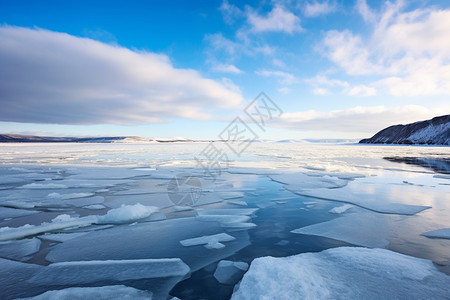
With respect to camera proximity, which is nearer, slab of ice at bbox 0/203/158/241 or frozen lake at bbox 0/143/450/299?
frozen lake at bbox 0/143/450/299

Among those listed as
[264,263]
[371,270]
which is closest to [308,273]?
[264,263]

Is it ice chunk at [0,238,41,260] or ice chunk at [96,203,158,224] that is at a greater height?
ice chunk at [96,203,158,224]

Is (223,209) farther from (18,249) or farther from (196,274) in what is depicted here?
(18,249)

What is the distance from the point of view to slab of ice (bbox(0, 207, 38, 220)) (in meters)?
3.72

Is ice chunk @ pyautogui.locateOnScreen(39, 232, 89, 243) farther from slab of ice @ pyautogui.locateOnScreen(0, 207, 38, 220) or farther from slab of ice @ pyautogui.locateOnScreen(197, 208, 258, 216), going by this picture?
slab of ice @ pyautogui.locateOnScreen(197, 208, 258, 216)


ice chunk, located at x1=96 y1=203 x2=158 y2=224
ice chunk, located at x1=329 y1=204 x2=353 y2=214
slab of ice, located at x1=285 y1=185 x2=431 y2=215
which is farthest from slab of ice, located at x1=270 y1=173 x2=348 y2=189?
ice chunk, located at x1=96 y1=203 x2=158 y2=224

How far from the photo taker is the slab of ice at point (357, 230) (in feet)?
9.39

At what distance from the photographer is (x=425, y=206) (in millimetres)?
4332

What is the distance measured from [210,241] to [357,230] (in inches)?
84.7

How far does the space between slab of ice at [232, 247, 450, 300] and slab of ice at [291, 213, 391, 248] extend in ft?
1.44

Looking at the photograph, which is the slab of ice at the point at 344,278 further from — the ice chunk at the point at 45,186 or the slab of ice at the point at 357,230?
the ice chunk at the point at 45,186

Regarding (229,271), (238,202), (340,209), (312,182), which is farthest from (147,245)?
(312,182)

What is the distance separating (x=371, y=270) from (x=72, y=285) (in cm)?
279

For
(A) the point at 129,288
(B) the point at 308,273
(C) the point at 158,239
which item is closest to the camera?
(A) the point at 129,288
